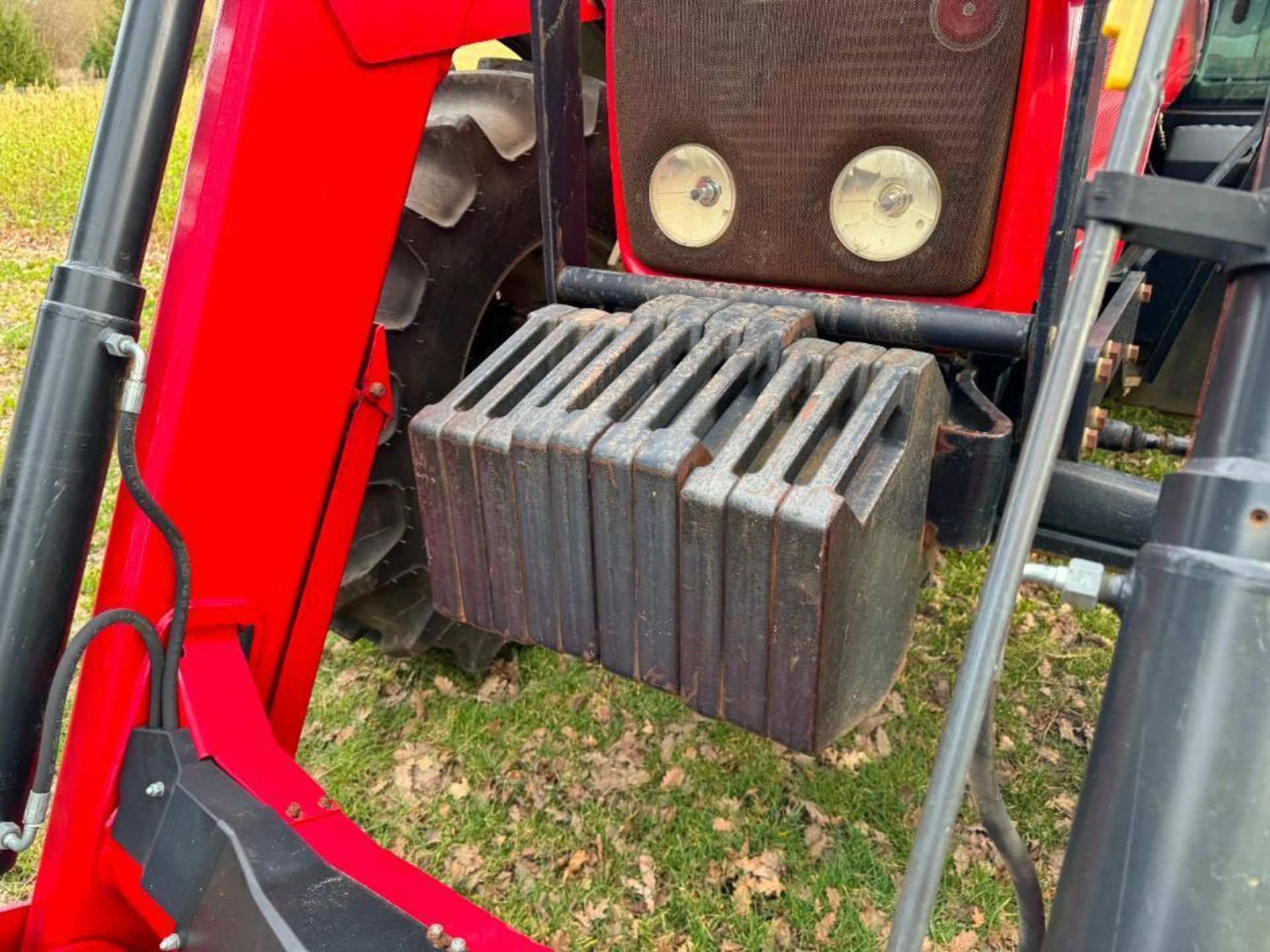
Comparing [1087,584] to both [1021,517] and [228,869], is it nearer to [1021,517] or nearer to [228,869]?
[1021,517]

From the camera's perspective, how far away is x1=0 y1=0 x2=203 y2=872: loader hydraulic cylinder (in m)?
1.04

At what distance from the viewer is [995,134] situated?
1.30 metres

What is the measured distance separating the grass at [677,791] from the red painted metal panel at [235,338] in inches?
41.4

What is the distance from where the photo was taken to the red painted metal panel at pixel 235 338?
118 centimetres

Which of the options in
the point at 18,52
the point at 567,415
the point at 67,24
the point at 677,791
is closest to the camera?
the point at 567,415

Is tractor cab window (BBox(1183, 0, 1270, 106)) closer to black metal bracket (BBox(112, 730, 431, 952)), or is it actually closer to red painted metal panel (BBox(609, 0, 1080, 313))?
red painted metal panel (BBox(609, 0, 1080, 313))

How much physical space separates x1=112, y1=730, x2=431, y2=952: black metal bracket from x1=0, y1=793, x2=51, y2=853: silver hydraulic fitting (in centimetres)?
11

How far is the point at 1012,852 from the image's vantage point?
0.83m

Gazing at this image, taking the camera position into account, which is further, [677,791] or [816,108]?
[677,791]

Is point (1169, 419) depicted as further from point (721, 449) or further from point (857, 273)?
point (721, 449)

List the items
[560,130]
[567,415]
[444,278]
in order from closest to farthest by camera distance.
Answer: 1. [567,415]
2. [560,130]
3. [444,278]

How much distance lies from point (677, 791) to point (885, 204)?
59.7 inches

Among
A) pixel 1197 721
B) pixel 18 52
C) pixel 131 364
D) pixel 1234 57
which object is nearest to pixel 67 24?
pixel 18 52

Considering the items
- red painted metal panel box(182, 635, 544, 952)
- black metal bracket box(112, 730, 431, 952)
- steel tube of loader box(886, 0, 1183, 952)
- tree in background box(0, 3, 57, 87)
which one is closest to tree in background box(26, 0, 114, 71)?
tree in background box(0, 3, 57, 87)
